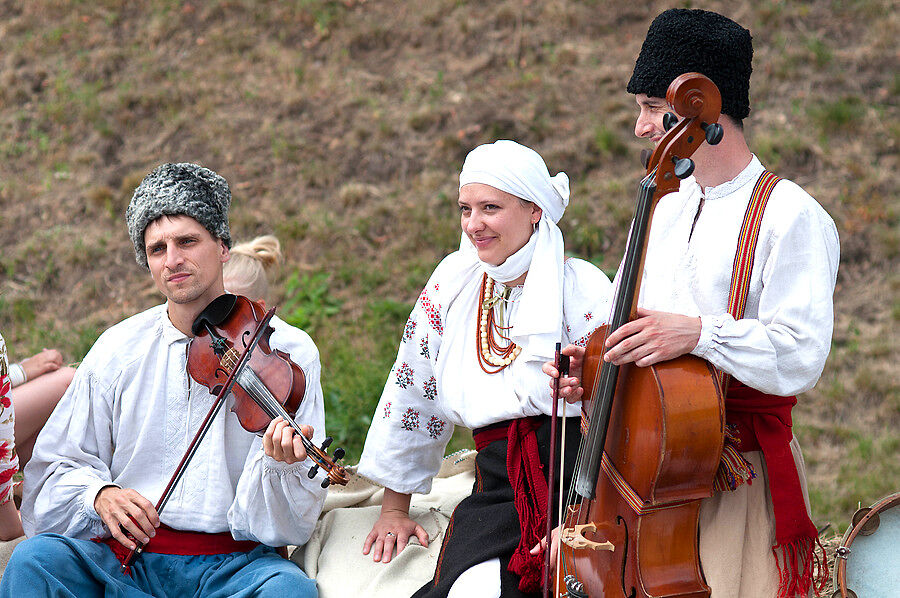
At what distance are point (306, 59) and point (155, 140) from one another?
1385mm

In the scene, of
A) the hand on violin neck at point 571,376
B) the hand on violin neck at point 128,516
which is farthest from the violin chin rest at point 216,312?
the hand on violin neck at point 571,376

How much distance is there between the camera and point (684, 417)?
7.63 feet

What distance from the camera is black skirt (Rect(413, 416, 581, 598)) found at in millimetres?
3068

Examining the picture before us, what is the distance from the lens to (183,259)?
3.36 metres

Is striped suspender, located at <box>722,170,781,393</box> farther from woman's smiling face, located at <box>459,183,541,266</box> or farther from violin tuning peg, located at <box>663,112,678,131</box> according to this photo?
woman's smiling face, located at <box>459,183,541,266</box>

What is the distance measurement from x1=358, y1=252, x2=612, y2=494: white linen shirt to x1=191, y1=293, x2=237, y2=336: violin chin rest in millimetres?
631

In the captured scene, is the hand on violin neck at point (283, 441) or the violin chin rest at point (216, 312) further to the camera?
the violin chin rest at point (216, 312)


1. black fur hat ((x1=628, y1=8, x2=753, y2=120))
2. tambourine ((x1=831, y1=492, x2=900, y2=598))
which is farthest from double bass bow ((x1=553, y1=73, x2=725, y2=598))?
tambourine ((x1=831, y1=492, x2=900, y2=598))

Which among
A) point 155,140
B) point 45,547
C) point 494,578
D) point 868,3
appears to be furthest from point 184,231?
point 868,3

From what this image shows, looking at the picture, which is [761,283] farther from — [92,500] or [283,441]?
[92,500]

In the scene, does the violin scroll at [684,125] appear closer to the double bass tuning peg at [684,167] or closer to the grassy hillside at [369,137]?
the double bass tuning peg at [684,167]

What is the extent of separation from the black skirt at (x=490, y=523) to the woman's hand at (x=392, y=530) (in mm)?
390

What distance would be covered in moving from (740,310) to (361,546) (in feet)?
5.97

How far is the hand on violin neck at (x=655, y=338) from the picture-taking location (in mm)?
2402
